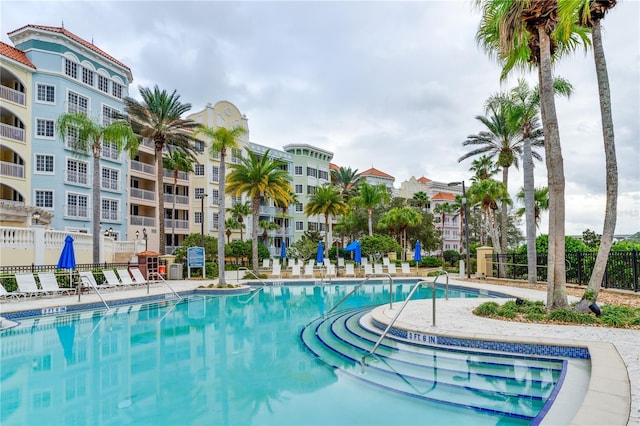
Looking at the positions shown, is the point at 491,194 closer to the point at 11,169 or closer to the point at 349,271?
the point at 349,271

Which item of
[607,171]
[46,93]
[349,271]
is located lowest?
[349,271]

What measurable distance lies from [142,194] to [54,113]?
Result: 10.5m

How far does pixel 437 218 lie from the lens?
63.8m

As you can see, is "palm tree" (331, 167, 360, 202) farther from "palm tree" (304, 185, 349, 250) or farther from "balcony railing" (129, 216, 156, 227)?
"balcony railing" (129, 216, 156, 227)

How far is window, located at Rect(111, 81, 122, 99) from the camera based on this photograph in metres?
32.1

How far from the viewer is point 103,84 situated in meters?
31.2

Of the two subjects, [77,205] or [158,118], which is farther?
[158,118]

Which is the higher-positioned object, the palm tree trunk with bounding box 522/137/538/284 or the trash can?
the palm tree trunk with bounding box 522/137/538/284

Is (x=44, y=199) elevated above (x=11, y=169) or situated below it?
below

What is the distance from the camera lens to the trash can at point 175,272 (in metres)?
25.4

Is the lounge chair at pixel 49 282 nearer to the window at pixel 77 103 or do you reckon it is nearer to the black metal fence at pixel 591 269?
the window at pixel 77 103

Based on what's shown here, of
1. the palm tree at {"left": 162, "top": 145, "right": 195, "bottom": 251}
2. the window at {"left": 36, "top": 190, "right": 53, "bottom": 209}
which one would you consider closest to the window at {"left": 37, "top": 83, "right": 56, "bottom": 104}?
the window at {"left": 36, "top": 190, "right": 53, "bottom": 209}

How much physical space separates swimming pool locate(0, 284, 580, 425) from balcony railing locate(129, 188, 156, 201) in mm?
24907

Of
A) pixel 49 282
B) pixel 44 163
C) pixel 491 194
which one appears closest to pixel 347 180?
pixel 491 194
